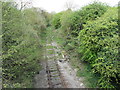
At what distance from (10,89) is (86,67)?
20.0ft

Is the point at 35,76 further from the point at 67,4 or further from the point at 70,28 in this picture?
the point at 67,4

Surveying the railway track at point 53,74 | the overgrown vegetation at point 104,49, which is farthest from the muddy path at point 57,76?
the overgrown vegetation at point 104,49

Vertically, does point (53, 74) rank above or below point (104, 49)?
below

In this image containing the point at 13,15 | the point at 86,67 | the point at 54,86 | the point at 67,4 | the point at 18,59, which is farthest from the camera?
the point at 67,4

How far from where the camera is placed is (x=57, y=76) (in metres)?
7.63

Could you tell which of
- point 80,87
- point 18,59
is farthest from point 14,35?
point 80,87

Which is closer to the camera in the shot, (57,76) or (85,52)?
(85,52)

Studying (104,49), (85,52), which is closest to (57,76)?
(85,52)

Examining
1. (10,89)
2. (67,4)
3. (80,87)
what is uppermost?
(67,4)

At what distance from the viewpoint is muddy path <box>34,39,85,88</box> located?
22.3 ft

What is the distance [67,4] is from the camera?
Result: 75.0ft

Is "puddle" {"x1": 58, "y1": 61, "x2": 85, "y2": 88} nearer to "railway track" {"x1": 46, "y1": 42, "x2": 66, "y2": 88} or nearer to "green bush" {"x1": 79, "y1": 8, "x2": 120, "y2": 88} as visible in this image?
"railway track" {"x1": 46, "y1": 42, "x2": 66, "y2": 88}

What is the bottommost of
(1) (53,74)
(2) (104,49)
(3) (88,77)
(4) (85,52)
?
(3) (88,77)

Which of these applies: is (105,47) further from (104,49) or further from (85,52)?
(85,52)
